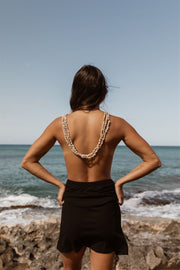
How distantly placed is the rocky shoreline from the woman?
2130 millimetres

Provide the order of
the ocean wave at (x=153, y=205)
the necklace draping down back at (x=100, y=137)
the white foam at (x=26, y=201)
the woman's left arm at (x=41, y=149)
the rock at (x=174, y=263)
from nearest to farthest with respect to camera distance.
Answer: the necklace draping down back at (x=100, y=137) → the woman's left arm at (x=41, y=149) → the rock at (x=174, y=263) → the ocean wave at (x=153, y=205) → the white foam at (x=26, y=201)

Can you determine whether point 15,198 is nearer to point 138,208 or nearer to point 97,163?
point 138,208

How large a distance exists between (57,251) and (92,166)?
296 cm

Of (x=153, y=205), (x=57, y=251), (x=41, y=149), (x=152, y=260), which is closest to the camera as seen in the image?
(x=41, y=149)

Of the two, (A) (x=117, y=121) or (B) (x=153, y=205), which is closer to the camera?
(A) (x=117, y=121)

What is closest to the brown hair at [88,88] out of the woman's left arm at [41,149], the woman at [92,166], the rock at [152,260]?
the woman at [92,166]

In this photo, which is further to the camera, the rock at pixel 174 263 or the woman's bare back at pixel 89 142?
the rock at pixel 174 263

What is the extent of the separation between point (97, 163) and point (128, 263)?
9.03ft

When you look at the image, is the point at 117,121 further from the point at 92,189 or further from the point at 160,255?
the point at 160,255

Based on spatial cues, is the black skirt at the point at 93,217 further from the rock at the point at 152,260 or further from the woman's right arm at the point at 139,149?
the rock at the point at 152,260

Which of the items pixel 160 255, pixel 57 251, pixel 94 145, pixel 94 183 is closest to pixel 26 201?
pixel 57 251

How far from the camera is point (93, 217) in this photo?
6.05ft

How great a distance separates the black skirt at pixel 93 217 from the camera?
1.83 m

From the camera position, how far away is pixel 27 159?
6.45 feet
